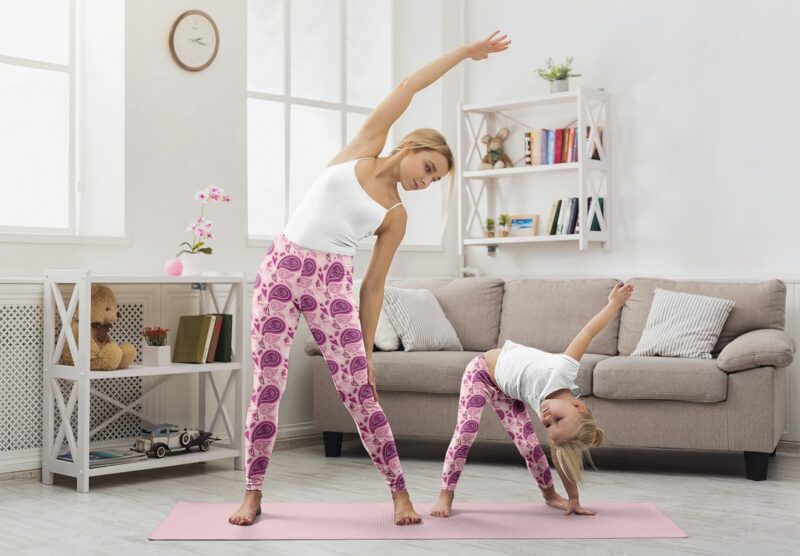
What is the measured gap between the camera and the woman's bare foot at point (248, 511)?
3268mm

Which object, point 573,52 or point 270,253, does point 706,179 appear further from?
point 270,253

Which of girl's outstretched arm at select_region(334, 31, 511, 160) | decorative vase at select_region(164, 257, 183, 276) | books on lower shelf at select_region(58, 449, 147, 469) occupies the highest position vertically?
girl's outstretched arm at select_region(334, 31, 511, 160)

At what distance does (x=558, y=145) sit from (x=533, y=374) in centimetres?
253

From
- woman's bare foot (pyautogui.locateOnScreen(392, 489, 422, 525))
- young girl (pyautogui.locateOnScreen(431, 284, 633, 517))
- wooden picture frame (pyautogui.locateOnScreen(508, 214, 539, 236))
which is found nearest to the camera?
young girl (pyautogui.locateOnScreen(431, 284, 633, 517))

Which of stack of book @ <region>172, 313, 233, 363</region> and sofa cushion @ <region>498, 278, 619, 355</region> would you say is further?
sofa cushion @ <region>498, 278, 619, 355</region>

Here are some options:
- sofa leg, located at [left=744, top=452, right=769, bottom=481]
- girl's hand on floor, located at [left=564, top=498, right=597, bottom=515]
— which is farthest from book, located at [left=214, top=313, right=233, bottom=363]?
sofa leg, located at [left=744, top=452, right=769, bottom=481]

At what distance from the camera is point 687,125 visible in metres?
5.27

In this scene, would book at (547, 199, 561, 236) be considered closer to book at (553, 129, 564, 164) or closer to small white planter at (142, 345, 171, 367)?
book at (553, 129, 564, 164)

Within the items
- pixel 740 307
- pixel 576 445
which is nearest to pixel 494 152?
pixel 740 307

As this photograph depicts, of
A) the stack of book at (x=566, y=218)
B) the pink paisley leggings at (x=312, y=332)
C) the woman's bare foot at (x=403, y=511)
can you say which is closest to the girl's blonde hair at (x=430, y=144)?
the pink paisley leggings at (x=312, y=332)

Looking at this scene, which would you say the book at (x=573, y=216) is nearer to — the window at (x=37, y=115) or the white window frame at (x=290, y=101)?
the white window frame at (x=290, y=101)

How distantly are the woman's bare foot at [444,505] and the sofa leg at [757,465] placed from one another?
1.43 metres

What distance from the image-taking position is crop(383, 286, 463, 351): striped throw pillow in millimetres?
4938

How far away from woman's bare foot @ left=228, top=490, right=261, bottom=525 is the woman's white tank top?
2.78 feet
